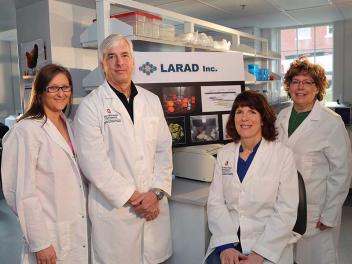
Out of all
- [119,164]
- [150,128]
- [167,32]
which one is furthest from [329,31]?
[119,164]

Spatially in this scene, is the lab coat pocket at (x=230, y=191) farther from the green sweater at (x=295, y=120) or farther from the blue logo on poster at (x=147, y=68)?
the blue logo on poster at (x=147, y=68)

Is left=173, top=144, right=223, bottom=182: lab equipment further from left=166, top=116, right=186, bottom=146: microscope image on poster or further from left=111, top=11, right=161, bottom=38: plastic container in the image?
left=111, top=11, right=161, bottom=38: plastic container

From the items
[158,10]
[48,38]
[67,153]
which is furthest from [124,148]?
[48,38]

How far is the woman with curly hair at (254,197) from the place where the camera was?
1531 mm

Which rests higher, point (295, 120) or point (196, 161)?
point (295, 120)

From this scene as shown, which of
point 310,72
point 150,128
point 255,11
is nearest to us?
point 150,128

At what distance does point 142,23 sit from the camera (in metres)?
2.20

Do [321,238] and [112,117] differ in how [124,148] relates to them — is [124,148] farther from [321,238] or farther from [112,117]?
[321,238]

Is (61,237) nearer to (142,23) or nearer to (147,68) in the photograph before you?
(147,68)

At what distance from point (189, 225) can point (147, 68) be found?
950mm

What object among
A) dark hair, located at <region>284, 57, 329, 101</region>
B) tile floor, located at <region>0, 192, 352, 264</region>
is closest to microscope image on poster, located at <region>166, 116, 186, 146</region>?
dark hair, located at <region>284, 57, 329, 101</region>

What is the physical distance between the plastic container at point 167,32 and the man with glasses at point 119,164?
75 centimetres

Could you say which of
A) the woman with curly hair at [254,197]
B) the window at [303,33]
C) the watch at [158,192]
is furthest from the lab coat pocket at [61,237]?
the window at [303,33]

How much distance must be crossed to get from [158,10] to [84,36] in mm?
567
